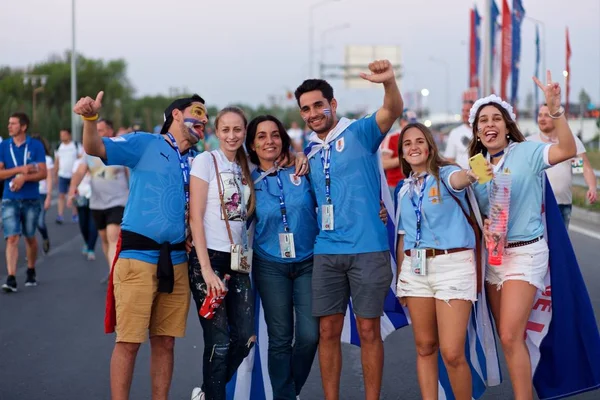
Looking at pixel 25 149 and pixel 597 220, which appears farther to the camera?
pixel 597 220

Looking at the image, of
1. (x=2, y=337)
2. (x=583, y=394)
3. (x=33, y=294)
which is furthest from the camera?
(x=33, y=294)

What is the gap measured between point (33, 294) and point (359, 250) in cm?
617

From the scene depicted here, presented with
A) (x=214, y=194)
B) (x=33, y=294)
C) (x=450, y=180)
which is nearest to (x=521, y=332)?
(x=450, y=180)

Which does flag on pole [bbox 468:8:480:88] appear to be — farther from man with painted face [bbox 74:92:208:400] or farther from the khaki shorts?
the khaki shorts

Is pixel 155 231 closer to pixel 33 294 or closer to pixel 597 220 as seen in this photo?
pixel 33 294

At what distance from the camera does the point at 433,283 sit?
5211 mm

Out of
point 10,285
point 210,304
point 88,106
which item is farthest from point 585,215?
point 88,106

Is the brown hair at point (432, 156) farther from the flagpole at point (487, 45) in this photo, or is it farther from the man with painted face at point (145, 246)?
Result: the flagpole at point (487, 45)

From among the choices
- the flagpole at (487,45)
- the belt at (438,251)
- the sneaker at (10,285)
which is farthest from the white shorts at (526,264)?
the flagpole at (487,45)

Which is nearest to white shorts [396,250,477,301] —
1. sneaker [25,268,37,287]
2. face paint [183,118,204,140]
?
face paint [183,118,204,140]

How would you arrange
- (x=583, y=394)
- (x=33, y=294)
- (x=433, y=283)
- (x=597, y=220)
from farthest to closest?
(x=597, y=220), (x=33, y=294), (x=583, y=394), (x=433, y=283)

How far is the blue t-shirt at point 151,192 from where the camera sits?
527cm

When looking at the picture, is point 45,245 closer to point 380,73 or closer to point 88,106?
point 88,106

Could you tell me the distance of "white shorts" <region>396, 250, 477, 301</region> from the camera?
516 centimetres
